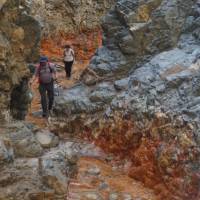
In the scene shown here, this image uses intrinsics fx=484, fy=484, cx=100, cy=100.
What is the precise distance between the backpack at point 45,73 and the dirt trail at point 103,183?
2618 mm

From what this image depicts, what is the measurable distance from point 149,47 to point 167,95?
3.53 meters

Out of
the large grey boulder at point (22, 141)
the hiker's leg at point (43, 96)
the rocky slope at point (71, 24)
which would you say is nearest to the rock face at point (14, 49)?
the large grey boulder at point (22, 141)

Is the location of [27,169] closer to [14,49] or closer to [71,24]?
[14,49]

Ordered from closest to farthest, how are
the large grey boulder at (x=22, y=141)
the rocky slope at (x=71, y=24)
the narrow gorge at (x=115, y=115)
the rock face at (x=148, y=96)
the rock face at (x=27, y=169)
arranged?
the rock face at (x=27, y=169) → the large grey boulder at (x=22, y=141) → the narrow gorge at (x=115, y=115) → the rock face at (x=148, y=96) → the rocky slope at (x=71, y=24)

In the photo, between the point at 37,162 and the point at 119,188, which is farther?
the point at 119,188

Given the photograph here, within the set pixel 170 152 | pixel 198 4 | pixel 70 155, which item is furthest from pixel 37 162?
pixel 198 4

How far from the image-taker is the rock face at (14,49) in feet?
32.0

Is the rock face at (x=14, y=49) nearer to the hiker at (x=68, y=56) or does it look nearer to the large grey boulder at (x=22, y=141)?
the large grey boulder at (x=22, y=141)

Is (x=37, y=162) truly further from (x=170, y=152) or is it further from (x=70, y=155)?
(x=170, y=152)

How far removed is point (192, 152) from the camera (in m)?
9.91

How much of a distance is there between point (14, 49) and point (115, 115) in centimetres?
324

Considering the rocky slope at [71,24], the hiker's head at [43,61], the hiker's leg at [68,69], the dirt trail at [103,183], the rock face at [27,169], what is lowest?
the dirt trail at [103,183]

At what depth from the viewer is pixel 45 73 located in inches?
520

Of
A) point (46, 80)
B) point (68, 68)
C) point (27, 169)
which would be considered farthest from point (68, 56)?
point (27, 169)
